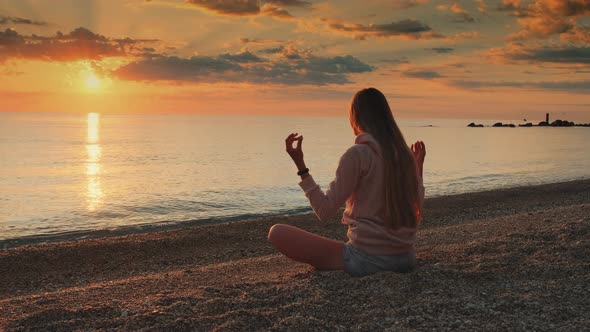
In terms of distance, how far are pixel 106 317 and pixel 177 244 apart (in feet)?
25.0

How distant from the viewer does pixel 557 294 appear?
547 centimetres

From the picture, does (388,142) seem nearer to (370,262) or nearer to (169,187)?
(370,262)

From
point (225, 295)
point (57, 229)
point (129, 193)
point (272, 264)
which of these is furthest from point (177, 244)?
point (129, 193)

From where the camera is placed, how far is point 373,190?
5.64 metres

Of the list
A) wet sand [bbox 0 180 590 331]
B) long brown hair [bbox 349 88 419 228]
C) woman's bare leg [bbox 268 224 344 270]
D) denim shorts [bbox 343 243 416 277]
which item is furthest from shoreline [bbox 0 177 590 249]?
long brown hair [bbox 349 88 419 228]

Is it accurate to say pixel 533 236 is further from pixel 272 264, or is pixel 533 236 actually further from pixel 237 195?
pixel 237 195

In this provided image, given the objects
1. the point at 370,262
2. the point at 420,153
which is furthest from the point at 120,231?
the point at 420,153

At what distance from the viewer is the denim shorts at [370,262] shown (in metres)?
6.11

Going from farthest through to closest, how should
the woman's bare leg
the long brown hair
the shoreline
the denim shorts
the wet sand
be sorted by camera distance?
the shoreline
the woman's bare leg
the denim shorts
the long brown hair
the wet sand

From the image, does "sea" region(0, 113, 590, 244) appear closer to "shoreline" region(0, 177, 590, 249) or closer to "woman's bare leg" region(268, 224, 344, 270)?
"shoreline" region(0, 177, 590, 249)

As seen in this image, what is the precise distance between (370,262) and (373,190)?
0.99m

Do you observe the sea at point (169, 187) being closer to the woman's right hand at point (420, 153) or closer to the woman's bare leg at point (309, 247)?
the woman's bare leg at point (309, 247)

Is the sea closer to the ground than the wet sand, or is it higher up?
closer to the ground

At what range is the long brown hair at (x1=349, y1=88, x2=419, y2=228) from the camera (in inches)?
216
